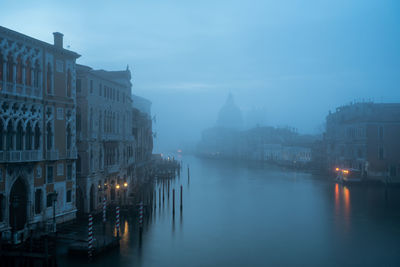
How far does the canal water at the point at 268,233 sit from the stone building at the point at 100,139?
3.25 meters

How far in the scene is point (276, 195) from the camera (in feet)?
126

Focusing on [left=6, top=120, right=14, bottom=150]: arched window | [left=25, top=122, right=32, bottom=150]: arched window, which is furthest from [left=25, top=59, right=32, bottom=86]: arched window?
[left=6, top=120, right=14, bottom=150]: arched window

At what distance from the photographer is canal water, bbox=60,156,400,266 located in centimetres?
1712

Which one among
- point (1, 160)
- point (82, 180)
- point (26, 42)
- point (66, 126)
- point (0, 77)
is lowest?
point (82, 180)

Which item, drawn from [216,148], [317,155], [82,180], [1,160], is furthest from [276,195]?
[216,148]

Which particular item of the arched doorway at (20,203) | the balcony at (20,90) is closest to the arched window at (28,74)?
the balcony at (20,90)

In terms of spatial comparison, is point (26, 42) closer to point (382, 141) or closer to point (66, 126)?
point (66, 126)

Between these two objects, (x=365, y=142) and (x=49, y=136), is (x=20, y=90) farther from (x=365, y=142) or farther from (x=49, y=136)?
(x=365, y=142)

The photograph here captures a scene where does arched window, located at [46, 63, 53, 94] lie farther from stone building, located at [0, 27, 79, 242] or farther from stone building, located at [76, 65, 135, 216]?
stone building, located at [76, 65, 135, 216]

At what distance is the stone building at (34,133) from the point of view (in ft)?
54.2

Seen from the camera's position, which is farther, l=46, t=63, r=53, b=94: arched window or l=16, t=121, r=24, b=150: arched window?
l=46, t=63, r=53, b=94: arched window

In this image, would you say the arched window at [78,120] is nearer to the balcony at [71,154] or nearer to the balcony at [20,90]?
the balcony at [71,154]

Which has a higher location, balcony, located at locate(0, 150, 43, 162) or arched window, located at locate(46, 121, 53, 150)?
arched window, located at locate(46, 121, 53, 150)

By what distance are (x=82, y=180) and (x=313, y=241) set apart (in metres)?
14.2
